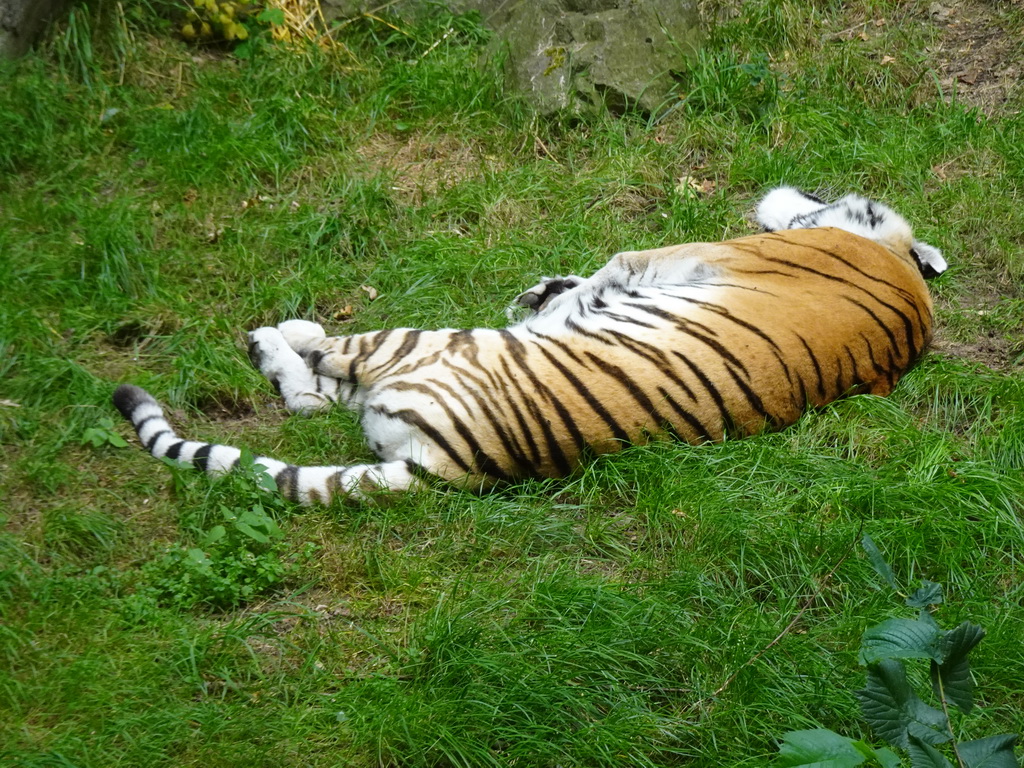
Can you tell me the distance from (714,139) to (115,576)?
392cm

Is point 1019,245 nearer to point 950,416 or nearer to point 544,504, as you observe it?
point 950,416

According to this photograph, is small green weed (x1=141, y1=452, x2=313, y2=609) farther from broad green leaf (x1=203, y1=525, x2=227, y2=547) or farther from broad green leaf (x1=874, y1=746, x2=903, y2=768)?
broad green leaf (x1=874, y1=746, x2=903, y2=768)

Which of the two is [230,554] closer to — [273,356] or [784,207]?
[273,356]

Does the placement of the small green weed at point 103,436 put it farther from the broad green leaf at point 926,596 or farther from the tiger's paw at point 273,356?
the broad green leaf at point 926,596

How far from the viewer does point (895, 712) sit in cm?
177

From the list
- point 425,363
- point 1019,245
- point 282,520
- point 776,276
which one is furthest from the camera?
point 1019,245

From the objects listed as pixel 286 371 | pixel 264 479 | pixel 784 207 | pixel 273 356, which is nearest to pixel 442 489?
pixel 264 479

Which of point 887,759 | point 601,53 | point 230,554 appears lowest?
point 230,554

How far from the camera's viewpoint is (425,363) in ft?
13.1

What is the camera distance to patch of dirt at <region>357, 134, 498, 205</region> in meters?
5.52

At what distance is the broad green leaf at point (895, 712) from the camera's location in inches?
69.4

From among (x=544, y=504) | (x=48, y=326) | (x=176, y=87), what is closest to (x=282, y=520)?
(x=544, y=504)

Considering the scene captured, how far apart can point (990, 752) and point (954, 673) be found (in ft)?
0.44

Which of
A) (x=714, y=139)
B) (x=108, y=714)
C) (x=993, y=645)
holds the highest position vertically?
(x=714, y=139)
